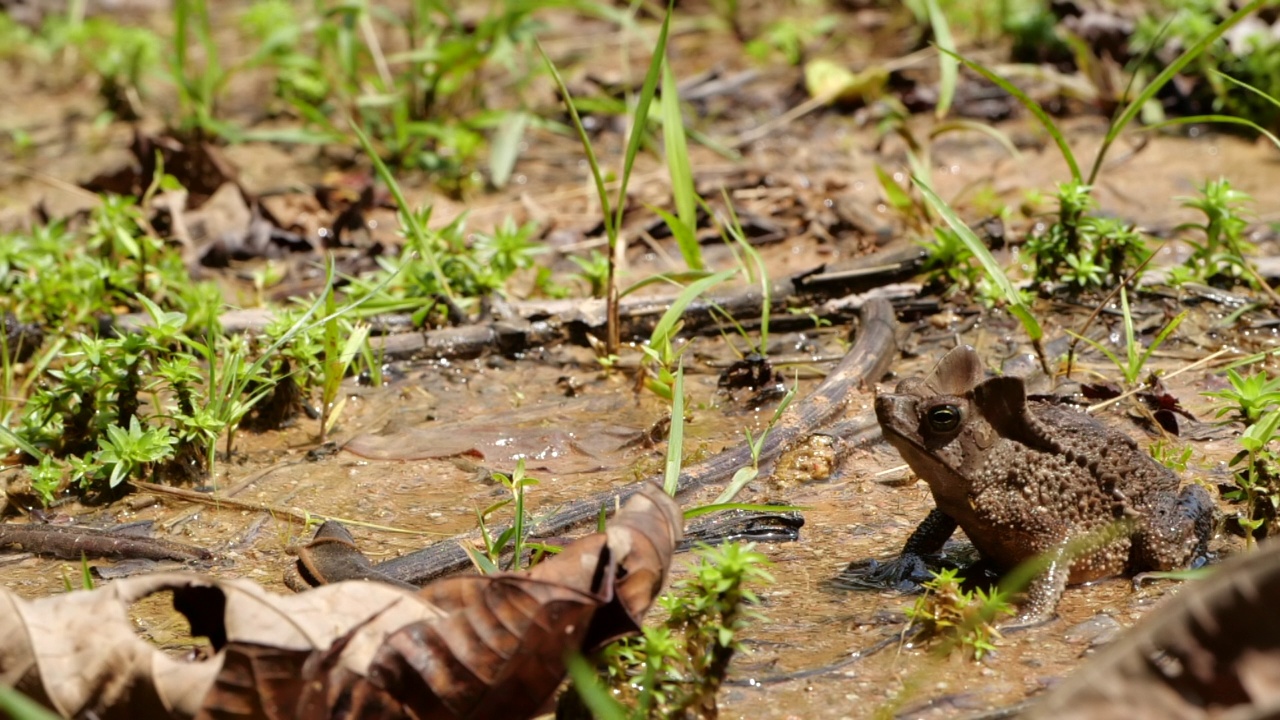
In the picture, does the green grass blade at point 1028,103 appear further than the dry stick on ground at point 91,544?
Yes

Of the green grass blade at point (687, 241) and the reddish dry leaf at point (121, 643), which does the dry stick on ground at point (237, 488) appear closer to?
the reddish dry leaf at point (121, 643)

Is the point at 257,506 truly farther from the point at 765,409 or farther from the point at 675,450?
the point at 765,409

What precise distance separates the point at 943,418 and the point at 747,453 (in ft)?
2.73

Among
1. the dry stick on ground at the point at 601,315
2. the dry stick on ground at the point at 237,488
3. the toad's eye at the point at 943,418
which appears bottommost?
the dry stick on ground at the point at 237,488

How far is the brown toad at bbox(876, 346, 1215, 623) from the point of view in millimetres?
3164

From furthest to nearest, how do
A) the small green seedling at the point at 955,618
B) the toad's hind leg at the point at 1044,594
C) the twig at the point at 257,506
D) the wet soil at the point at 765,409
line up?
1. the twig at the point at 257,506
2. the toad's hind leg at the point at 1044,594
3. the wet soil at the point at 765,409
4. the small green seedling at the point at 955,618

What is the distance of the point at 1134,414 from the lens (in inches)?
164

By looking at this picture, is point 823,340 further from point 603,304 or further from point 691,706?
point 691,706

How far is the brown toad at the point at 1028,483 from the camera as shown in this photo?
316 centimetres

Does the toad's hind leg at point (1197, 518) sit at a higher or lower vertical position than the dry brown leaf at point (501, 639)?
lower

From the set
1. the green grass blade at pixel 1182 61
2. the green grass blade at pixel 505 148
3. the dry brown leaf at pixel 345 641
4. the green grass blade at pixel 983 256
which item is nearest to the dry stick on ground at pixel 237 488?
the dry brown leaf at pixel 345 641

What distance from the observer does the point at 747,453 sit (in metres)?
3.85

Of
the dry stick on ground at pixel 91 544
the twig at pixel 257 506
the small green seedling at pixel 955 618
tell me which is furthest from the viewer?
the twig at pixel 257 506

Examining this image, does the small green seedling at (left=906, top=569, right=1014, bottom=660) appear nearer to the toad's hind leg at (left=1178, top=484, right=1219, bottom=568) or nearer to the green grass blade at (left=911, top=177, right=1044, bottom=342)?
the toad's hind leg at (left=1178, top=484, right=1219, bottom=568)
